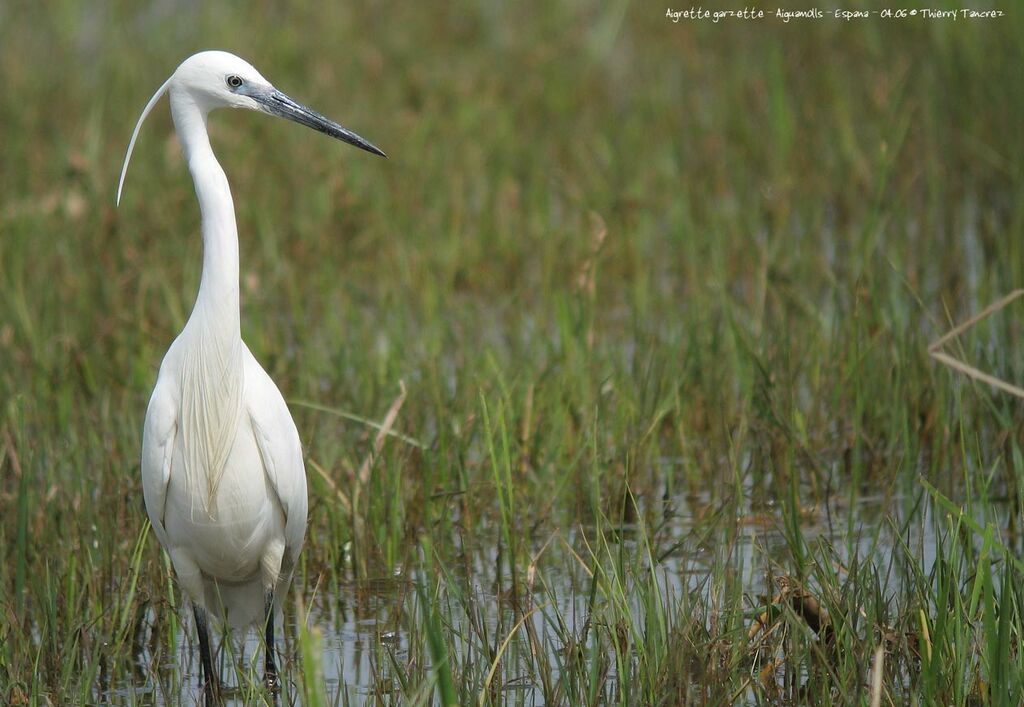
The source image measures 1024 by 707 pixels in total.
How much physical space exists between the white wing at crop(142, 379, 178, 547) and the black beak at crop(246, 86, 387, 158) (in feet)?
2.31

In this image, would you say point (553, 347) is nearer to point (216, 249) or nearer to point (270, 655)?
point (270, 655)

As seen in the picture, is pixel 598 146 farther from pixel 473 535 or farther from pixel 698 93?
pixel 473 535

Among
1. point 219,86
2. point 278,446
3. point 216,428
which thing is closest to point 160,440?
point 216,428

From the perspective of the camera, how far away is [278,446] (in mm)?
3365

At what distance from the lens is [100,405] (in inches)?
189

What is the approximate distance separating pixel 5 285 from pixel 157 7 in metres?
4.40

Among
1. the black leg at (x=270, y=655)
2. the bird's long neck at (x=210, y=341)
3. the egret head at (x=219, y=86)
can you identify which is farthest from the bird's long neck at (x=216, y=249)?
the black leg at (x=270, y=655)

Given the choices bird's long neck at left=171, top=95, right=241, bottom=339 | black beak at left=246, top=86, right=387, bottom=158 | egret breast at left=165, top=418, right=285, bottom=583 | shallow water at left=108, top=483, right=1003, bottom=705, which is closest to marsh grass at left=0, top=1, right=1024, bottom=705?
shallow water at left=108, top=483, right=1003, bottom=705

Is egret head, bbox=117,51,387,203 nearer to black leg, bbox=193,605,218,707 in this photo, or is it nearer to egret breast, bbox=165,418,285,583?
egret breast, bbox=165,418,285,583

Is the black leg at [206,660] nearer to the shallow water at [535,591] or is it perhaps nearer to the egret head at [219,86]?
the shallow water at [535,591]

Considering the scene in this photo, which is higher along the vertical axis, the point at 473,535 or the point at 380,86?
the point at 380,86

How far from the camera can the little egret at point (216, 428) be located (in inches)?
127

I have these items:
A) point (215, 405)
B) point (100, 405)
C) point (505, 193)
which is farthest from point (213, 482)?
point (505, 193)

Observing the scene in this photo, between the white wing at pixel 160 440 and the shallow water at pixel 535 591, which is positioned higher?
the white wing at pixel 160 440
